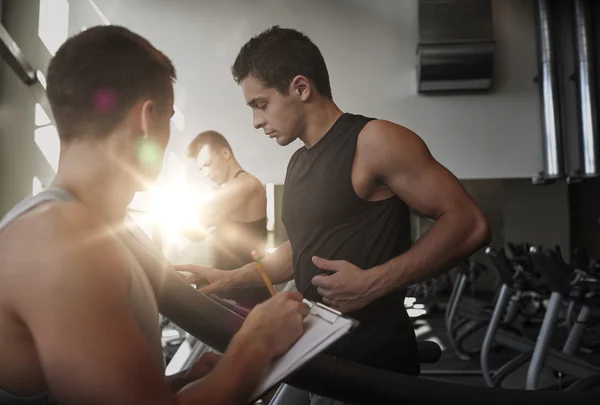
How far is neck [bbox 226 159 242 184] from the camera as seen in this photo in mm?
1591

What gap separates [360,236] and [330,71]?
102 centimetres

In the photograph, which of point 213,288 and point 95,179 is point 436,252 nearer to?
point 213,288

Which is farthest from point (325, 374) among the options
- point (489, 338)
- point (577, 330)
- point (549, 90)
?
point (489, 338)

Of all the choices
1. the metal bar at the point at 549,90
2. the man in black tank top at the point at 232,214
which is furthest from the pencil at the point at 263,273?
the metal bar at the point at 549,90

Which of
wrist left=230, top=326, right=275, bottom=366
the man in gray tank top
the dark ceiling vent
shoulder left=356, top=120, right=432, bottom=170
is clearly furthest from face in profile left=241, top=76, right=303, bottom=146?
the dark ceiling vent

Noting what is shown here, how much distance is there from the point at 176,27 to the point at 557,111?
1.56 meters

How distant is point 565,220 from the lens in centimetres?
404

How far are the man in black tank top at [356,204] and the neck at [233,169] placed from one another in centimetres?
68

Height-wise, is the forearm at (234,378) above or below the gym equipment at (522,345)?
above

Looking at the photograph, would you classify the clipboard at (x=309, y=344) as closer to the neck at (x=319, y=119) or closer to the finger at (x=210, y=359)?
the finger at (x=210, y=359)

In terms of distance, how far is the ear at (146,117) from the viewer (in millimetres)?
485

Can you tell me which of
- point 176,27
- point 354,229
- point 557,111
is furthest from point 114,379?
point 557,111

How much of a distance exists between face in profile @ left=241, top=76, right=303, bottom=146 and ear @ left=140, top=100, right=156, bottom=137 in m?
0.40

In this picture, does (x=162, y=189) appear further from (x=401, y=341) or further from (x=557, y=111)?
(x=557, y=111)
